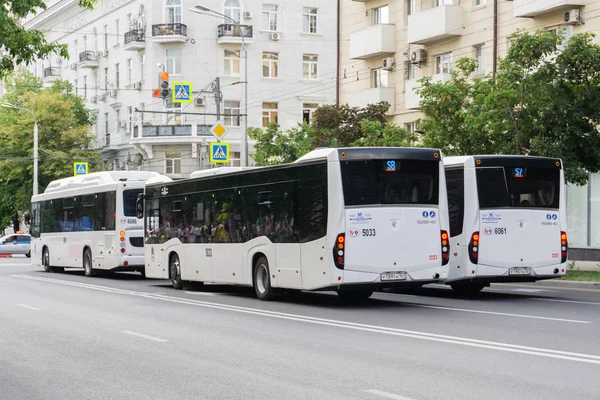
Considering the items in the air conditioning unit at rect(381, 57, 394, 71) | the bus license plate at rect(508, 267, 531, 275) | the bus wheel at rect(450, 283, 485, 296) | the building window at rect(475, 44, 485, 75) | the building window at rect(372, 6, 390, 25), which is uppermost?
the building window at rect(372, 6, 390, 25)

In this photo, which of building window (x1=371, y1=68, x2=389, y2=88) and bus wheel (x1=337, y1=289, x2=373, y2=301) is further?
building window (x1=371, y1=68, x2=389, y2=88)

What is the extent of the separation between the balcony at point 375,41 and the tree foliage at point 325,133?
2590 millimetres

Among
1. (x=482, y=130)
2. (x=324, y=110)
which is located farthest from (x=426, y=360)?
(x=324, y=110)

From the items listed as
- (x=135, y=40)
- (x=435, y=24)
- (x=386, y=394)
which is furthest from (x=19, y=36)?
(x=135, y=40)

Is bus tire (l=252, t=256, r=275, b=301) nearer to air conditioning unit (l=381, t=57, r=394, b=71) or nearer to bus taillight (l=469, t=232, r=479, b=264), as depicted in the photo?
bus taillight (l=469, t=232, r=479, b=264)

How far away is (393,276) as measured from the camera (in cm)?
1873

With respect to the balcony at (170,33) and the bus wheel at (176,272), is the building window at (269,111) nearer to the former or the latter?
the balcony at (170,33)

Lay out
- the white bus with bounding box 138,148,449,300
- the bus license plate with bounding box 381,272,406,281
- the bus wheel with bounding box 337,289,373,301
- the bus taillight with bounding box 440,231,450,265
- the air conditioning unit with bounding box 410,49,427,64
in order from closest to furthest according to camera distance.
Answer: the white bus with bounding box 138,148,449,300, the bus license plate with bounding box 381,272,406,281, the bus taillight with bounding box 440,231,450,265, the bus wheel with bounding box 337,289,373,301, the air conditioning unit with bounding box 410,49,427,64

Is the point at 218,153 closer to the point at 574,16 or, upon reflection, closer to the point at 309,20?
the point at 574,16

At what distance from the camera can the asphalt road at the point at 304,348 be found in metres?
9.66

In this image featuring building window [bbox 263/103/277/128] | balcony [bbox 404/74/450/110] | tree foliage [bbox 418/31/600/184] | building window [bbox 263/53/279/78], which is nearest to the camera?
tree foliage [bbox 418/31/600/184]

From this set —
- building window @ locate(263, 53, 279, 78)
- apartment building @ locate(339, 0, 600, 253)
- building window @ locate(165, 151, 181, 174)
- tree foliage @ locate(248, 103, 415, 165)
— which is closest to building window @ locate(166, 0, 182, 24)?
building window @ locate(263, 53, 279, 78)

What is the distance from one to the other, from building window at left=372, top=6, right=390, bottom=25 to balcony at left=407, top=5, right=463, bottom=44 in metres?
3.39

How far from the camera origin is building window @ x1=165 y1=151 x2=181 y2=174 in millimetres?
66250
